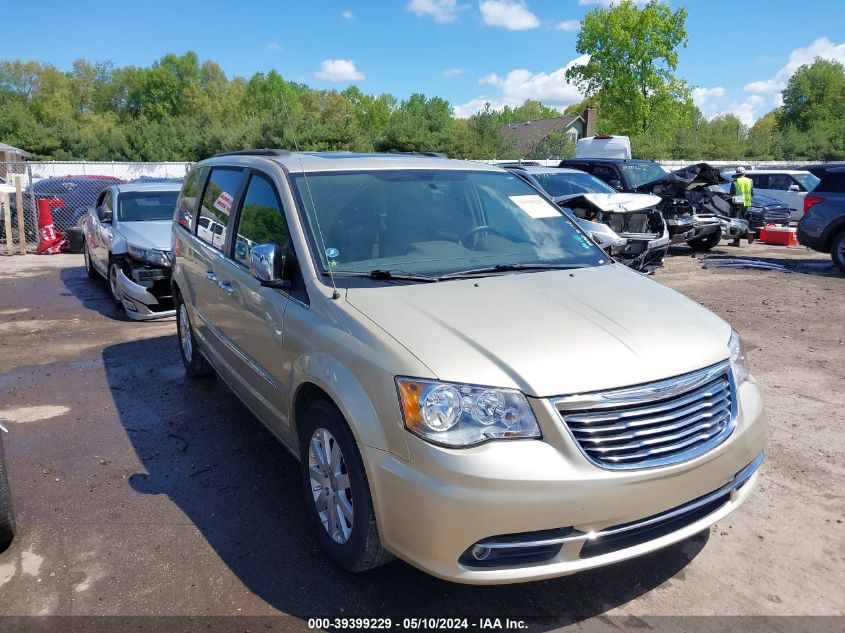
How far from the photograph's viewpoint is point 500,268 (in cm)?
357

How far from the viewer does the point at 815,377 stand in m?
5.85

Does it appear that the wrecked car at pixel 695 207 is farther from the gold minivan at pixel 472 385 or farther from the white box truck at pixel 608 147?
the gold minivan at pixel 472 385

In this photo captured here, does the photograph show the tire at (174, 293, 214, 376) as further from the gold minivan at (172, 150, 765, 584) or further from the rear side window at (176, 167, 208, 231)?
the gold minivan at (172, 150, 765, 584)

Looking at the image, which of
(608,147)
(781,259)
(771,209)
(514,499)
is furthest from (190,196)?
(608,147)

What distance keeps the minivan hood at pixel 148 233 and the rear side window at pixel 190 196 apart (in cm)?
242

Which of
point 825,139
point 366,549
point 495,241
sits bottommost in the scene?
point 366,549

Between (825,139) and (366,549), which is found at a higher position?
(825,139)

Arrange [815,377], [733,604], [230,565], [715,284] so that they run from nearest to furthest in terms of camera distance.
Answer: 1. [733,604]
2. [230,565]
3. [815,377]
4. [715,284]

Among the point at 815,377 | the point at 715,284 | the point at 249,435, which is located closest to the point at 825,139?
the point at 715,284

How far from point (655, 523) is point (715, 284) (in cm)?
903

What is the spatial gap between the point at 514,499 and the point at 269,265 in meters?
1.69

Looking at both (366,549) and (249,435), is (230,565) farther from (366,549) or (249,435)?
(249,435)

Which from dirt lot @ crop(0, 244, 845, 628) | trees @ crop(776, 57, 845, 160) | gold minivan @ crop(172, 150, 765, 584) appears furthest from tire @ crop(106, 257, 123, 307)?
trees @ crop(776, 57, 845, 160)

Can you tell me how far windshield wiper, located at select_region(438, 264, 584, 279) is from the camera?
3.42 metres
